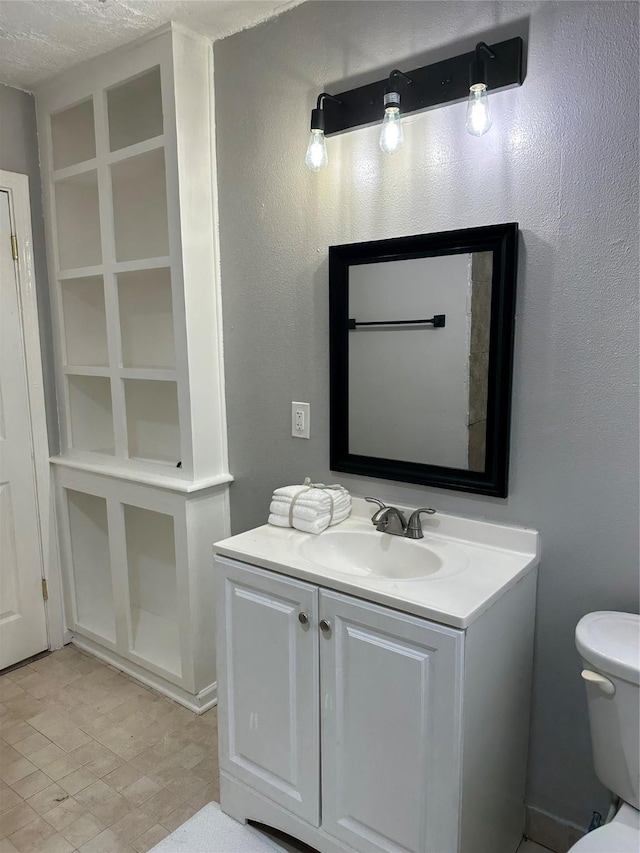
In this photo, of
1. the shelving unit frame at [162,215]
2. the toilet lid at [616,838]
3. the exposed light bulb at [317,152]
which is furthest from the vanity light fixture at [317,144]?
the toilet lid at [616,838]

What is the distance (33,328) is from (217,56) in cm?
131

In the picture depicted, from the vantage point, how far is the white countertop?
4.29ft

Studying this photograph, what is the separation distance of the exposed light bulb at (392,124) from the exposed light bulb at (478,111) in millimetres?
190

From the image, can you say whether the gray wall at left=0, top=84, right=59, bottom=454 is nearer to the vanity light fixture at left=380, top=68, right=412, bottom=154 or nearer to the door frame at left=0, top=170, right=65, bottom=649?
the door frame at left=0, top=170, right=65, bottom=649

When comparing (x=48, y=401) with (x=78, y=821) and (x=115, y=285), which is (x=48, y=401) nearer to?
(x=115, y=285)

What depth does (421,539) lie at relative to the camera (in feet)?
5.57

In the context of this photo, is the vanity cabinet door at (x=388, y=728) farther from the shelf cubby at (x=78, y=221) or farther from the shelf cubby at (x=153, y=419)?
the shelf cubby at (x=78, y=221)

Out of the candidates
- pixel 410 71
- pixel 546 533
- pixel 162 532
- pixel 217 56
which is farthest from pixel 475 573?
pixel 217 56

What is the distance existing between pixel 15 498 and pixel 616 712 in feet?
7.62

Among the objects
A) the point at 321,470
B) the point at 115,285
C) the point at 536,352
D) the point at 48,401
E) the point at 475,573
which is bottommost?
the point at 475,573

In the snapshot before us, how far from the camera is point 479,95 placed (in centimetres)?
143

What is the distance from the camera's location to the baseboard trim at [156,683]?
2250mm

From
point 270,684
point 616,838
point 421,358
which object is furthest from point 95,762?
point 421,358

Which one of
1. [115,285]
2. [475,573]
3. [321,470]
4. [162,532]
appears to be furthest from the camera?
[162,532]
